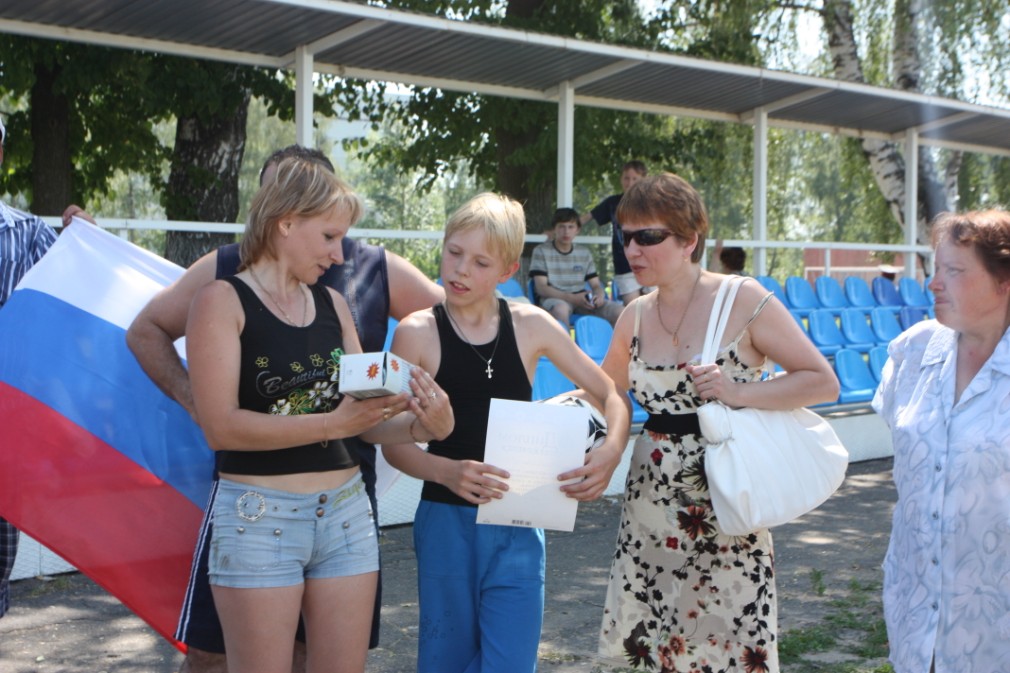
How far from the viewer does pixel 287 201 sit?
112 inches

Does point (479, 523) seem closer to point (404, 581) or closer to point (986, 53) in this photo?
point (404, 581)

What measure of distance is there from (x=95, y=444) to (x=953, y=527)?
240 cm

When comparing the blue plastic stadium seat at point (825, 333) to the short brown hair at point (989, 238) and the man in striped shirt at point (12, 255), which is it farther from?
the man in striped shirt at point (12, 255)

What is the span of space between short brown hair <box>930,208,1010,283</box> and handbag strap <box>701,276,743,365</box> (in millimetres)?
624

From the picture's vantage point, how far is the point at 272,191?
2875 millimetres

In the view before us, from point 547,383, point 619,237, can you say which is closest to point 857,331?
point 619,237

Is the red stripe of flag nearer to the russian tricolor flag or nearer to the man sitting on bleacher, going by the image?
the russian tricolor flag

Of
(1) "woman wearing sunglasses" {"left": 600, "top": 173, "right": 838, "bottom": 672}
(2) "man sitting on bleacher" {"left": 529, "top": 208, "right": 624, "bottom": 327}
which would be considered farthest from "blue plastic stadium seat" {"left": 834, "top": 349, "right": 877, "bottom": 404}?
(1) "woman wearing sunglasses" {"left": 600, "top": 173, "right": 838, "bottom": 672}

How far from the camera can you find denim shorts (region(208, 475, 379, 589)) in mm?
2719

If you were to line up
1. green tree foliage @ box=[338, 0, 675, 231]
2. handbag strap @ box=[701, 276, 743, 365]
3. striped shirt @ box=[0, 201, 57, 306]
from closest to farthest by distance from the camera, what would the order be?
1. handbag strap @ box=[701, 276, 743, 365]
2. striped shirt @ box=[0, 201, 57, 306]
3. green tree foliage @ box=[338, 0, 675, 231]

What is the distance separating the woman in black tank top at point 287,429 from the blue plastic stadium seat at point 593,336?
19.5 ft

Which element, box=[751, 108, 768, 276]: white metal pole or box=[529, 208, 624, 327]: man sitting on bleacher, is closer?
box=[529, 208, 624, 327]: man sitting on bleacher

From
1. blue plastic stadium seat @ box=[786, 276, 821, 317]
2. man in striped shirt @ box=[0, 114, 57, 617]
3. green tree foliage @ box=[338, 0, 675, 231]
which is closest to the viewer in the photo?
man in striped shirt @ box=[0, 114, 57, 617]

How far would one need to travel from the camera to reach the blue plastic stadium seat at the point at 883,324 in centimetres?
1227
